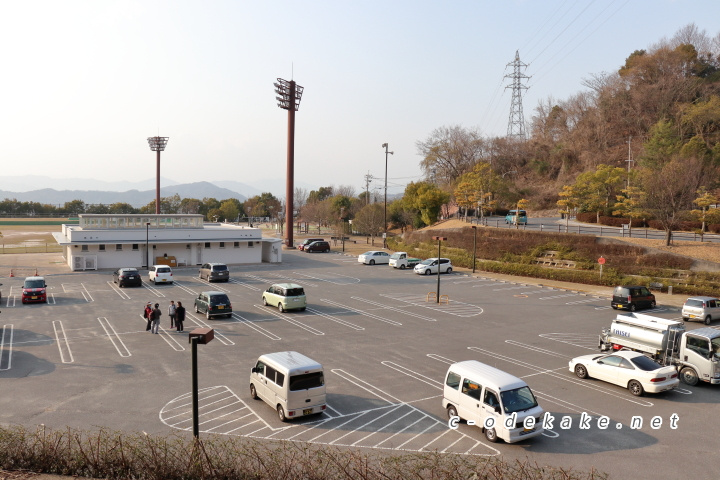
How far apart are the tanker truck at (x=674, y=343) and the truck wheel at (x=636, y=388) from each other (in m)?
2.60

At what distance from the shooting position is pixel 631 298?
2977 centimetres

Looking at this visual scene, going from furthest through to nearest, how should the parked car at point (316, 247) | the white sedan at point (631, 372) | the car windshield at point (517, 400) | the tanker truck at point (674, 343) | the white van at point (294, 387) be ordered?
the parked car at point (316, 247) < the tanker truck at point (674, 343) < the white sedan at point (631, 372) < the white van at point (294, 387) < the car windshield at point (517, 400)

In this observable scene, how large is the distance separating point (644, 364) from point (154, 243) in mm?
41235

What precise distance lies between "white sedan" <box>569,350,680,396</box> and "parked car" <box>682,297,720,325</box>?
13450mm

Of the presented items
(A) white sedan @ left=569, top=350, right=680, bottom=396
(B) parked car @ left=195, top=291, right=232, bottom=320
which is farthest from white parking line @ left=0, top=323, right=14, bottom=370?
(A) white sedan @ left=569, top=350, right=680, bottom=396

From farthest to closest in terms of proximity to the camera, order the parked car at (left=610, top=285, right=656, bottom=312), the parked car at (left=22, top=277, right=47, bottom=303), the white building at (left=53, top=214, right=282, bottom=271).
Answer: the white building at (left=53, top=214, right=282, bottom=271), the parked car at (left=22, top=277, right=47, bottom=303), the parked car at (left=610, top=285, right=656, bottom=312)

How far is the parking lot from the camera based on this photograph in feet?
41.7

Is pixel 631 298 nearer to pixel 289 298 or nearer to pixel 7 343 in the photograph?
pixel 289 298

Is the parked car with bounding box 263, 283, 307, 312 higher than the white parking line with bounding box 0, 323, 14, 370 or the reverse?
higher

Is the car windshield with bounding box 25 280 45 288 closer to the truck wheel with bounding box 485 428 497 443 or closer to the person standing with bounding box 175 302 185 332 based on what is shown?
the person standing with bounding box 175 302 185 332

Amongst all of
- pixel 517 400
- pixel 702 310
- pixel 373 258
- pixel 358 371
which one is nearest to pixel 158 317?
pixel 358 371

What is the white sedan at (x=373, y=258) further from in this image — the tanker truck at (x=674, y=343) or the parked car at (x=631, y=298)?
the tanker truck at (x=674, y=343)

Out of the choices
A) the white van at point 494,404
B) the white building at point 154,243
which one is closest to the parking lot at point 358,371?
the white van at point 494,404

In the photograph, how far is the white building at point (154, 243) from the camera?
147 feet
